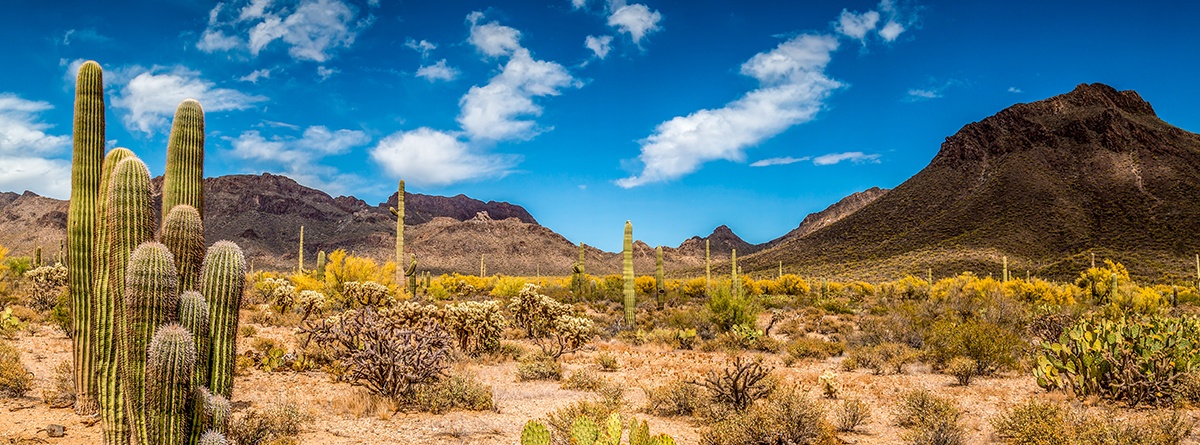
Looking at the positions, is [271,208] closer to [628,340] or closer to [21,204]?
[21,204]

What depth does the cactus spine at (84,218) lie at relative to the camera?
21.2 feet

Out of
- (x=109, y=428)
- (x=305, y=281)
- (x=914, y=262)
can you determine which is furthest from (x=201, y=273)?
(x=914, y=262)

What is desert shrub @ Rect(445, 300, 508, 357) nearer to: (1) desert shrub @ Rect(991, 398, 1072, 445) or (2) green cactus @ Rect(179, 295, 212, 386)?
(2) green cactus @ Rect(179, 295, 212, 386)

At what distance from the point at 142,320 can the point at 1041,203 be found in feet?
185

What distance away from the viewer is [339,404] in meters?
7.73

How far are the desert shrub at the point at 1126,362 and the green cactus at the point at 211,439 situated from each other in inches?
355

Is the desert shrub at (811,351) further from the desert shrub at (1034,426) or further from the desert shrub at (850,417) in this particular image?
the desert shrub at (1034,426)

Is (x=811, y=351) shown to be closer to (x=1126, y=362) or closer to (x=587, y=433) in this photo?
(x=1126, y=362)

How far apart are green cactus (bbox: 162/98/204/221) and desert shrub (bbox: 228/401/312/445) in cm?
195

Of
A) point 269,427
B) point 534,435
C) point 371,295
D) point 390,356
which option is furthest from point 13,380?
point 371,295

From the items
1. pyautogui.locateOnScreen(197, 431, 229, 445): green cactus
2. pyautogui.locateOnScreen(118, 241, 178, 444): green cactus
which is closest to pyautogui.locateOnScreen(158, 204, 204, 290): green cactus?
pyautogui.locateOnScreen(118, 241, 178, 444): green cactus

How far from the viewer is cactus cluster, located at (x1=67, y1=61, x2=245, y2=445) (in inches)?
180

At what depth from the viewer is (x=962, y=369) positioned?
9.61m

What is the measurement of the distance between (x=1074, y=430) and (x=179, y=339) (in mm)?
7187
